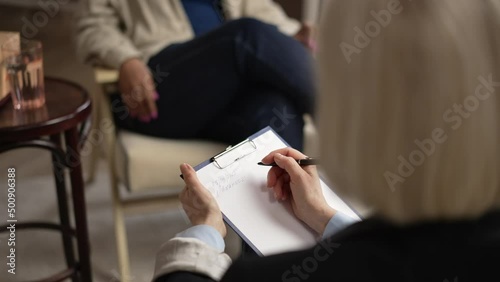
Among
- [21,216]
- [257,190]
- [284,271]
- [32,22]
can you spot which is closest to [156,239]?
[21,216]

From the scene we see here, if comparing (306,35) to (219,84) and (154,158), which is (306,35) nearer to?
(219,84)

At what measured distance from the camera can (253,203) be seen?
0.92 m

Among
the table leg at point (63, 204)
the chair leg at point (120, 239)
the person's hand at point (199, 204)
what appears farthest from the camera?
the chair leg at point (120, 239)

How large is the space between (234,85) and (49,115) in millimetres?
451

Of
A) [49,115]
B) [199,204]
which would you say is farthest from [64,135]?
[199,204]

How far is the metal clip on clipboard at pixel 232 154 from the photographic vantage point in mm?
950

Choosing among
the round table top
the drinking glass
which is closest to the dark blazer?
the round table top

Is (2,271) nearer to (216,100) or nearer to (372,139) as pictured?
(216,100)

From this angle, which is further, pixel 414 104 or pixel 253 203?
pixel 253 203

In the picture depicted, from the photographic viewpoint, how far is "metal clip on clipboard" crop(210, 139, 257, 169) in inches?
37.4

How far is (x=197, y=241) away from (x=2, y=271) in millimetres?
980

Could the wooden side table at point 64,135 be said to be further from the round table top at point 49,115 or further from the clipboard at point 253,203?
the clipboard at point 253,203

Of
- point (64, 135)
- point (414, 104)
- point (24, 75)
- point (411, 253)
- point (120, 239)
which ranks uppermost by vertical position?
point (414, 104)

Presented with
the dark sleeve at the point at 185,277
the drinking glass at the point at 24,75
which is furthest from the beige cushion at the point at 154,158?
the dark sleeve at the point at 185,277
